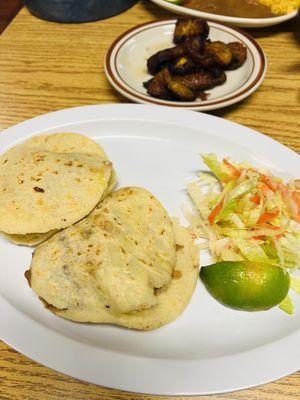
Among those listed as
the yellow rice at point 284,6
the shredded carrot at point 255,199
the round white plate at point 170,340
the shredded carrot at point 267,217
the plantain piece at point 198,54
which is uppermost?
the yellow rice at point 284,6

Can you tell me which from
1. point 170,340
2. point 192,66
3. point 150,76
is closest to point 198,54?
point 192,66

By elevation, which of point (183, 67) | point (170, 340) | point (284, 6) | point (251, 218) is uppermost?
point (284, 6)

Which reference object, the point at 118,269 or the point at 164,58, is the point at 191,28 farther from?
the point at 118,269

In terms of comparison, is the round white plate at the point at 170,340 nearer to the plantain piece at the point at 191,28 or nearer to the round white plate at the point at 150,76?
the round white plate at the point at 150,76

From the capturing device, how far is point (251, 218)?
5.20ft

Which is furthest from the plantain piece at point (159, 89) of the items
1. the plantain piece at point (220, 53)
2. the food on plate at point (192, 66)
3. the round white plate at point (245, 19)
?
the round white plate at point (245, 19)

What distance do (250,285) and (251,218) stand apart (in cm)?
35

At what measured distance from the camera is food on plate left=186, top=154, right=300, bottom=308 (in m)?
1.50

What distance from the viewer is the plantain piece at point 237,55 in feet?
7.57

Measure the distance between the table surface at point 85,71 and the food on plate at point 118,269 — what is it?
10.7 inches

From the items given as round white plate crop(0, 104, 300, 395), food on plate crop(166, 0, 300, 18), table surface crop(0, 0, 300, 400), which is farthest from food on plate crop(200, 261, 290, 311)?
food on plate crop(166, 0, 300, 18)

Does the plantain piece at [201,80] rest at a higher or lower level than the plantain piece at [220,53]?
lower

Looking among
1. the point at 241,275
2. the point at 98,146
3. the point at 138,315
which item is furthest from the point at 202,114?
the point at 138,315

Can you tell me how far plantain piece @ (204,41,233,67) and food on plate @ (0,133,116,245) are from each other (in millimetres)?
942
